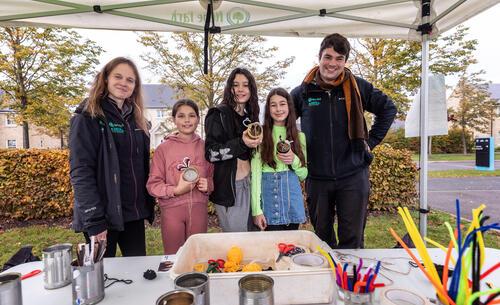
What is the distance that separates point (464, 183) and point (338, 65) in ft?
33.4

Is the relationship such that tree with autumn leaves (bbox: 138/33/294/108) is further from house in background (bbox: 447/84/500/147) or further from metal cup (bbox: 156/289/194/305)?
house in background (bbox: 447/84/500/147)

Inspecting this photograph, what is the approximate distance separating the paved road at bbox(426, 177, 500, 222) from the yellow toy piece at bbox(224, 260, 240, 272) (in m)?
5.64

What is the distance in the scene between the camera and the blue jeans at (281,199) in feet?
6.89

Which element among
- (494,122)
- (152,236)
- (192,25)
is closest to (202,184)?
(192,25)

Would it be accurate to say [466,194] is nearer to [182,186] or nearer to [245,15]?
[245,15]

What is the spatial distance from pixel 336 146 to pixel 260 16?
52.2 inches

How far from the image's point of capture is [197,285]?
857mm

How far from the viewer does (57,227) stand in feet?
Result: 16.7

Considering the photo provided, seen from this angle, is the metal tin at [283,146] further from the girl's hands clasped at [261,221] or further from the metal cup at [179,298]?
the metal cup at [179,298]

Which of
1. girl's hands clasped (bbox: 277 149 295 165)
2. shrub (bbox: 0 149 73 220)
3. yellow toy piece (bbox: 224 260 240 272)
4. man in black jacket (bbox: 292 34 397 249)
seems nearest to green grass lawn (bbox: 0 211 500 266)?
shrub (bbox: 0 149 73 220)

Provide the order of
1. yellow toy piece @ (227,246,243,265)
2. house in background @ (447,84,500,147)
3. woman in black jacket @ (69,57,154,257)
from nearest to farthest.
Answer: yellow toy piece @ (227,246,243,265), woman in black jacket @ (69,57,154,257), house in background @ (447,84,500,147)

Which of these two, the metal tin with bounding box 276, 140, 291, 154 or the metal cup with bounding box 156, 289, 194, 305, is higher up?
the metal tin with bounding box 276, 140, 291, 154

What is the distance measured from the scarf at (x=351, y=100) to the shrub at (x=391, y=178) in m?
3.69

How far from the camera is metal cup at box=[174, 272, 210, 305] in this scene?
0.81 meters
